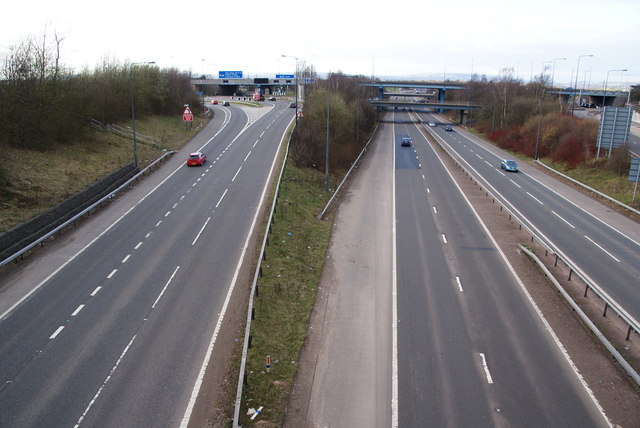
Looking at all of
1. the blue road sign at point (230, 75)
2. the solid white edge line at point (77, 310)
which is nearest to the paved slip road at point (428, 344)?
the solid white edge line at point (77, 310)

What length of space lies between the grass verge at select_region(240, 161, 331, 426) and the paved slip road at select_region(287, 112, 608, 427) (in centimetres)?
54

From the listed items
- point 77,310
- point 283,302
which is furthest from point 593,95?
point 77,310

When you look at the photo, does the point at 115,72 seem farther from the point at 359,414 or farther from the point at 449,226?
the point at 359,414

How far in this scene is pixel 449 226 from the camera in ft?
99.1

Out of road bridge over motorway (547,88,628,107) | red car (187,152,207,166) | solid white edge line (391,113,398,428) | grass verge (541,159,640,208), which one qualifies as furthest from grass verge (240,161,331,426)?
road bridge over motorway (547,88,628,107)

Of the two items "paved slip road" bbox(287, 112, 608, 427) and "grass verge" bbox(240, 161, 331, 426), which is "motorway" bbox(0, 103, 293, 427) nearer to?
"grass verge" bbox(240, 161, 331, 426)

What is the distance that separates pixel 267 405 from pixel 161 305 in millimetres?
6980

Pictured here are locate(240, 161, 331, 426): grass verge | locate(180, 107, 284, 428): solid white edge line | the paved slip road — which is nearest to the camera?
locate(180, 107, 284, 428): solid white edge line

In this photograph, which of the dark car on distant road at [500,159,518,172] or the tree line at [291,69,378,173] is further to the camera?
the dark car on distant road at [500,159,518,172]

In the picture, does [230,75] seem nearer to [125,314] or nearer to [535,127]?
[535,127]

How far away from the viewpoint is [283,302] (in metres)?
19.2

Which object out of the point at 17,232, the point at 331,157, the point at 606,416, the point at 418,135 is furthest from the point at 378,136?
the point at 606,416

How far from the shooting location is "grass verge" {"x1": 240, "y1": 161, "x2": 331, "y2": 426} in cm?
1377

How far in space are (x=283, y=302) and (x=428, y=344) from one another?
584 centimetres
